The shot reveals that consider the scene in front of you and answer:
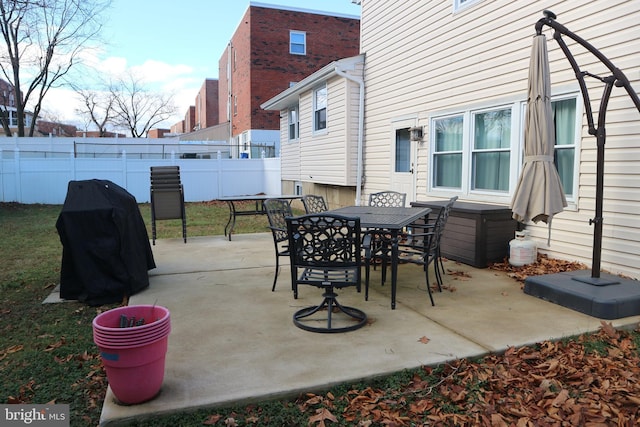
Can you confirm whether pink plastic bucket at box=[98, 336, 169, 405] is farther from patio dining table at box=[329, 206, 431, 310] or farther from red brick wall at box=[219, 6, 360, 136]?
red brick wall at box=[219, 6, 360, 136]

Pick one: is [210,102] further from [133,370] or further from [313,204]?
[133,370]

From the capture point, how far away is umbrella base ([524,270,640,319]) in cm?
390

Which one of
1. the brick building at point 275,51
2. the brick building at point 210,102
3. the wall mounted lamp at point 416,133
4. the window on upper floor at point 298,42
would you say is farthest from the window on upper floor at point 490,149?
the brick building at point 210,102

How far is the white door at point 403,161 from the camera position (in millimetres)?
8672

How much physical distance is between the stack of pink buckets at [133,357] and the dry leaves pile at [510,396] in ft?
2.91

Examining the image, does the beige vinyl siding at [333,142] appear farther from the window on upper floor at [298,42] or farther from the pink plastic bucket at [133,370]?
the window on upper floor at [298,42]

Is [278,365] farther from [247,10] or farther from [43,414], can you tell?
[247,10]

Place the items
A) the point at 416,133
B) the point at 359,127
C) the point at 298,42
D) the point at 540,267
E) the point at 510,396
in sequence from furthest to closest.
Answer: the point at 298,42 < the point at 359,127 < the point at 416,133 < the point at 540,267 < the point at 510,396

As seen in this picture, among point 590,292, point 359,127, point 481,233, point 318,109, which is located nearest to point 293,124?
point 318,109

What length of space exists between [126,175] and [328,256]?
48.7 ft

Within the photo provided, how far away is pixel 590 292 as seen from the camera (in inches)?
163

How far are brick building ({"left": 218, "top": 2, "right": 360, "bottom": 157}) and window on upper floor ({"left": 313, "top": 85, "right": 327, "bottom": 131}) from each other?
9.24 metres

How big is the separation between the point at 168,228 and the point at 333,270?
7557mm

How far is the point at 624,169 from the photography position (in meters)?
4.91
